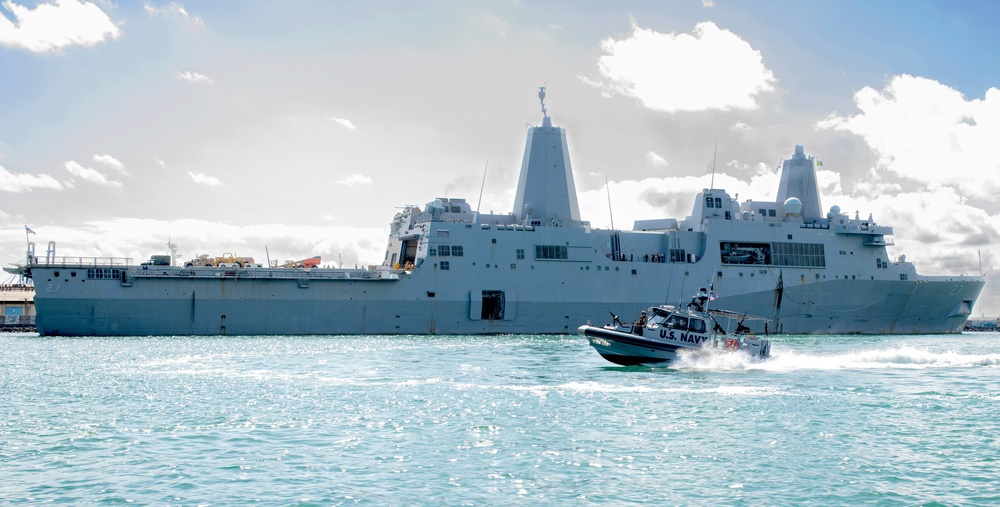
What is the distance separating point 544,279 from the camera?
50.6 metres

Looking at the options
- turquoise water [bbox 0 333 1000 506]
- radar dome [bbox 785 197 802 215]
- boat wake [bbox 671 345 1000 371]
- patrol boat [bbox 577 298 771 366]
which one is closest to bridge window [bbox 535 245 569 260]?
radar dome [bbox 785 197 802 215]

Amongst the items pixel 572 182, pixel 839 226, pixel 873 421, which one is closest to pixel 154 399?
pixel 873 421

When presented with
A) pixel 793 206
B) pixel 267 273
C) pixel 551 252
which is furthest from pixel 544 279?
pixel 793 206

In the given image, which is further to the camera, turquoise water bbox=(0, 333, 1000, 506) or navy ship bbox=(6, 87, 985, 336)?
navy ship bbox=(6, 87, 985, 336)

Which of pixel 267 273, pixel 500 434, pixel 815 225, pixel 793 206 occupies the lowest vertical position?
pixel 500 434

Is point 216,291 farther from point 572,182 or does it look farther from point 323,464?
point 323,464

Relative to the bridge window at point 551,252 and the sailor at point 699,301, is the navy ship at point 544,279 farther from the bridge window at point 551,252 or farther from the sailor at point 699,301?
the sailor at point 699,301

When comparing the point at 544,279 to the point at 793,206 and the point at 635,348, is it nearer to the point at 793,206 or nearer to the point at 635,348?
the point at 793,206

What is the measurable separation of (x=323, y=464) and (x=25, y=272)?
37.1 meters

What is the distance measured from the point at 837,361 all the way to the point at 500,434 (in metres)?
18.8

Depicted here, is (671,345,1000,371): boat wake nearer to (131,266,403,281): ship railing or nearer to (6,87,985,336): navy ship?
(6,87,985,336): navy ship

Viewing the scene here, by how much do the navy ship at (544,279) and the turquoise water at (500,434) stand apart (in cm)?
1517

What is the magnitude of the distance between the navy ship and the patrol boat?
68.2ft

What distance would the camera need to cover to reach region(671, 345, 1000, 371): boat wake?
28703 millimetres
